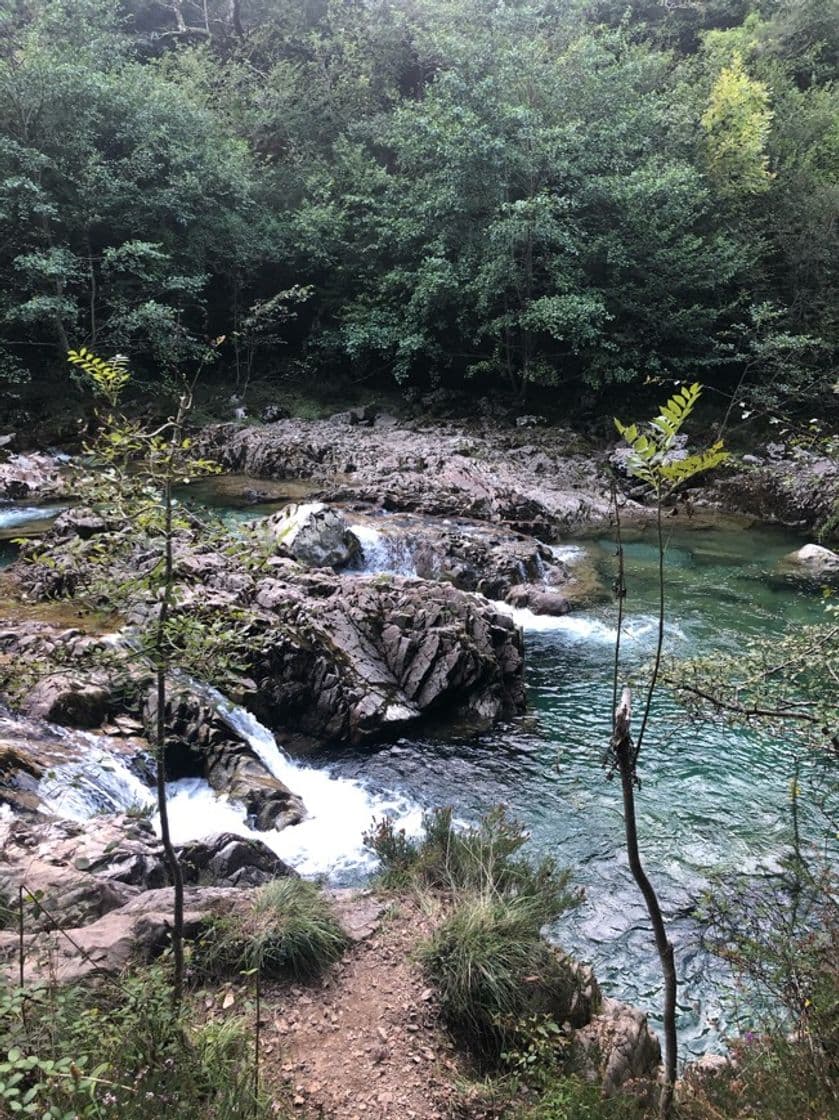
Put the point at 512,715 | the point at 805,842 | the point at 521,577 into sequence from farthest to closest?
the point at 521,577, the point at 512,715, the point at 805,842

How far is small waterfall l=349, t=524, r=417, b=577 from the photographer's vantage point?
43.6ft

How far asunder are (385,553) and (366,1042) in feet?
33.0

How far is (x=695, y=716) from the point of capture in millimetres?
4969

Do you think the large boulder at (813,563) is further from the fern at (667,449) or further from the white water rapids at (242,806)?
the fern at (667,449)

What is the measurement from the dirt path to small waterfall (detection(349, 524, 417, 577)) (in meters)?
9.08

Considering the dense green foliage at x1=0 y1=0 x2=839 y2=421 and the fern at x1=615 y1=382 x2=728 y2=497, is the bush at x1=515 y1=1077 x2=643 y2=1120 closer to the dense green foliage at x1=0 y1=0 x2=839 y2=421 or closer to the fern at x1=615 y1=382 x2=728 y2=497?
the fern at x1=615 y1=382 x2=728 y2=497

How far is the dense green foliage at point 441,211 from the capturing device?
19.9 metres

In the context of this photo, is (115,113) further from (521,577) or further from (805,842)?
(805,842)

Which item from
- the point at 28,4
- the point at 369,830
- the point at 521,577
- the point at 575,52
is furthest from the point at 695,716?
the point at 28,4

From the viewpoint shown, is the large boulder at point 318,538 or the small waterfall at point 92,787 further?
the large boulder at point 318,538

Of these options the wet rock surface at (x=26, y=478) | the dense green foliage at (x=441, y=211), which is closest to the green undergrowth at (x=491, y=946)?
the wet rock surface at (x=26, y=478)

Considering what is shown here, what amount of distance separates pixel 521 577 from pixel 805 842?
24.1ft

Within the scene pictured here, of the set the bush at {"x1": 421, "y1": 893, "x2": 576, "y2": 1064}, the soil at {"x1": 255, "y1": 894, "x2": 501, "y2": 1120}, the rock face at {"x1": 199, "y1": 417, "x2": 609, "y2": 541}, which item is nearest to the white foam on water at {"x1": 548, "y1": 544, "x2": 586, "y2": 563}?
the rock face at {"x1": 199, "y1": 417, "x2": 609, "y2": 541}

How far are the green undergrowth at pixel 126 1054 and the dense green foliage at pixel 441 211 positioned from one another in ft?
57.3
